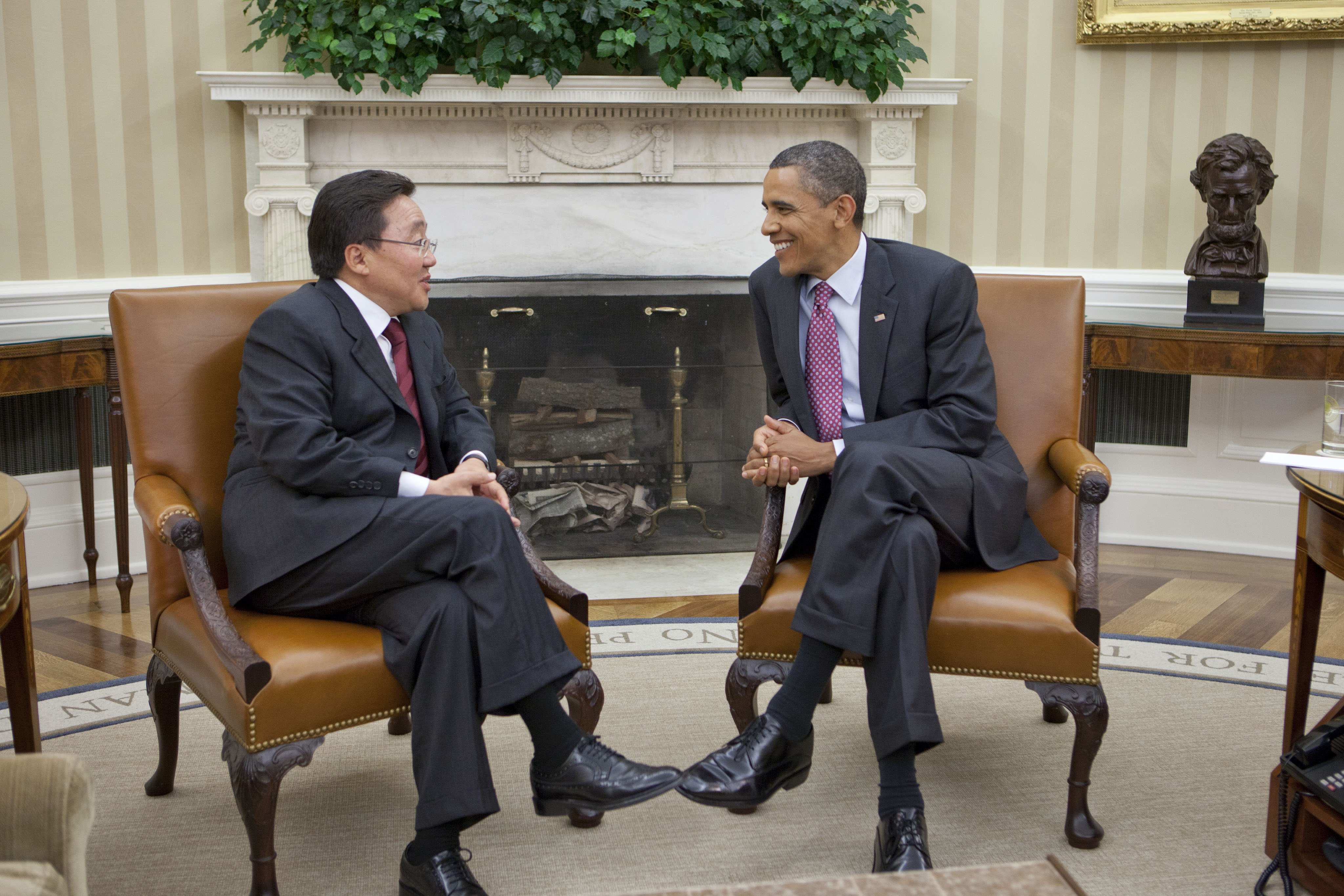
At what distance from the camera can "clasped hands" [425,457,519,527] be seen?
7.33ft

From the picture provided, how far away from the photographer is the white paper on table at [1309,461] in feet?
6.93

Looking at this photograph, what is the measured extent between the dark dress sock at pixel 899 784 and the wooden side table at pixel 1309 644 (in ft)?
2.11

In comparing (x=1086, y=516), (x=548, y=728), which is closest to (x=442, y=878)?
(x=548, y=728)

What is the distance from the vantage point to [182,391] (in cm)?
236

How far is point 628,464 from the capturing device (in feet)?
13.8

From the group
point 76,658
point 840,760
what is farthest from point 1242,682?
point 76,658

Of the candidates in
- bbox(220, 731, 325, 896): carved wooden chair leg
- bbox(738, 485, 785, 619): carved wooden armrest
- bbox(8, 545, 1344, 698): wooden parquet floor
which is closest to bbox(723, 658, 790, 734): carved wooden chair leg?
bbox(738, 485, 785, 619): carved wooden armrest

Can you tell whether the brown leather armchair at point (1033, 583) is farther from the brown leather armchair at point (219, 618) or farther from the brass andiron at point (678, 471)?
the brass andiron at point (678, 471)

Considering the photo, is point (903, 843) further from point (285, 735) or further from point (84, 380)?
point (84, 380)

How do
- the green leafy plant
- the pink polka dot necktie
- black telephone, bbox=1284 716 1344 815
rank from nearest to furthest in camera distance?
black telephone, bbox=1284 716 1344 815
the pink polka dot necktie
the green leafy plant

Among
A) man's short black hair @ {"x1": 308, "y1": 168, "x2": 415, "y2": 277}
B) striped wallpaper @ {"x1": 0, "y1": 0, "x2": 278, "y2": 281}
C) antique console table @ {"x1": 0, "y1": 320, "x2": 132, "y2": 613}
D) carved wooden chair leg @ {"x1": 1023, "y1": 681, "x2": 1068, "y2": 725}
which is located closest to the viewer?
man's short black hair @ {"x1": 308, "y1": 168, "x2": 415, "y2": 277}

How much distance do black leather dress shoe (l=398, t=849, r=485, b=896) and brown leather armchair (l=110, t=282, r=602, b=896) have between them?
9.5 inches

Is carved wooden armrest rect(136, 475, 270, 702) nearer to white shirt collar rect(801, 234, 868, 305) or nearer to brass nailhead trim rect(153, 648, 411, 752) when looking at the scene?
brass nailhead trim rect(153, 648, 411, 752)

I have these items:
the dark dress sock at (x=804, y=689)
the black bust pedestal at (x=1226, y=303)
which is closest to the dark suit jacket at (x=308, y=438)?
the dark dress sock at (x=804, y=689)
